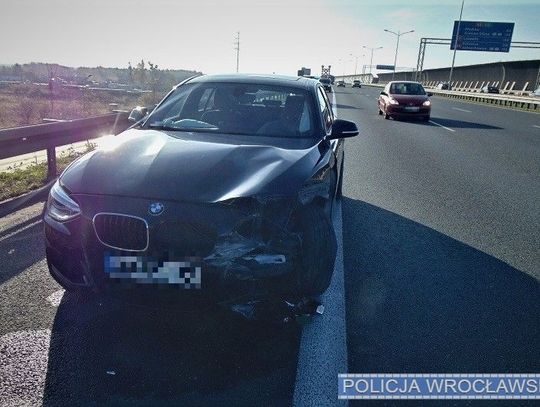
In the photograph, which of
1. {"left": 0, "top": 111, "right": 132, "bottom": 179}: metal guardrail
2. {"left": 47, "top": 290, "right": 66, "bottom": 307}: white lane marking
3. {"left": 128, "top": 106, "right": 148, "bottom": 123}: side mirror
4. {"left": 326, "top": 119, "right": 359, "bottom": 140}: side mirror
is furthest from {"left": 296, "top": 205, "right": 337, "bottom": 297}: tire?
{"left": 0, "top": 111, "right": 132, "bottom": 179}: metal guardrail

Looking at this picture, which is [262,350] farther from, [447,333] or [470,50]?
[470,50]

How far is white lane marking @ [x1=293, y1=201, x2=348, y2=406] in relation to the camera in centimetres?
246

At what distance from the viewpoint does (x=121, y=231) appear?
2.58m

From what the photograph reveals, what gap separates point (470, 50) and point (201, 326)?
57.9 meters

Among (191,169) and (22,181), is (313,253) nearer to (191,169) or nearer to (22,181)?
(191,169)

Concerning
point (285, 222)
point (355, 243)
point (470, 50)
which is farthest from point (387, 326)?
point (470, 50)

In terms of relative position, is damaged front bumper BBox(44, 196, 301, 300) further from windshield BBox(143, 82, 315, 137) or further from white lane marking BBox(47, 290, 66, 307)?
windshield BBox(143, 82, 315, 137)

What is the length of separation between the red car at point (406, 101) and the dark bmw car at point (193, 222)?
1681cm

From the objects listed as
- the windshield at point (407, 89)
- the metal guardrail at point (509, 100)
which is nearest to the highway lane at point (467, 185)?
the windshield at point (407, 89)

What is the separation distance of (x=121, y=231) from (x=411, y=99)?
59.6 ft

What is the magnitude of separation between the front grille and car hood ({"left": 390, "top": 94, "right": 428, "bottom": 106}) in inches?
710

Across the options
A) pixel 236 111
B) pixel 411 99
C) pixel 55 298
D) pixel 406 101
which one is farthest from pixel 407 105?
pixel 55 298

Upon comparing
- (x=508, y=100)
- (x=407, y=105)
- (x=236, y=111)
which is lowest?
(x=508, y=100)

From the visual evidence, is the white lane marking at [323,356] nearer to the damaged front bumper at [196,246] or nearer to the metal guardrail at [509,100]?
the damaged front bumper at [196,246]
